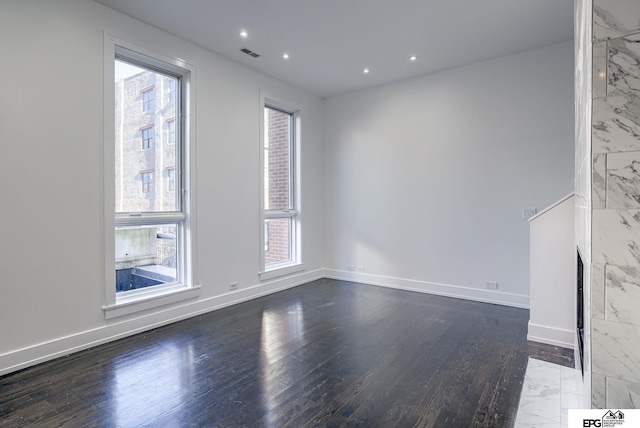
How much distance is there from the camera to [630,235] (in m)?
1.36

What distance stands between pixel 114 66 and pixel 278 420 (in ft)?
11.3

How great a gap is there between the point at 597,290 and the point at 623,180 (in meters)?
0.47

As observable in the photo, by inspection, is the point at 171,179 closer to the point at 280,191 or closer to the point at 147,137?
the point at 147,137

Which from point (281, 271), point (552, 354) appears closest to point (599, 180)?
point (552, 354)

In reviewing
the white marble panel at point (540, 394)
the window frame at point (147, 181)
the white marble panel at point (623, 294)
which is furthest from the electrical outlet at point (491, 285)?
the window frame at point (147, 181)

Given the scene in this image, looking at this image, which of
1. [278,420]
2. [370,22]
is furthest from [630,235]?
→ [370,22]

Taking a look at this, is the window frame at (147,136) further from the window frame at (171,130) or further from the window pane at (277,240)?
the window pane at (277,240)

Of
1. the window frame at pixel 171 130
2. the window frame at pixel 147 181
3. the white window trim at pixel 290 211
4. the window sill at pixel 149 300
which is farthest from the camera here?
the white window trim at pixel 290 211

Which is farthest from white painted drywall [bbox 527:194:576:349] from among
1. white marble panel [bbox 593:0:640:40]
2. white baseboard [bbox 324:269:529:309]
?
white marble panel [bbox 593:0:640:40]

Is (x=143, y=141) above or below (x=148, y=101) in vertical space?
below

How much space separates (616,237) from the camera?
4.54 ft

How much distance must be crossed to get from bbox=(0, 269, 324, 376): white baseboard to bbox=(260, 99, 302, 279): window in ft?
1.85

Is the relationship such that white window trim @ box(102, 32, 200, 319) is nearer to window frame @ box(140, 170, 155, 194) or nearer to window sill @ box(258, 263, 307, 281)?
window frame @ box(140, 170, 155, 194)

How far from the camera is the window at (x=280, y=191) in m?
5.21
